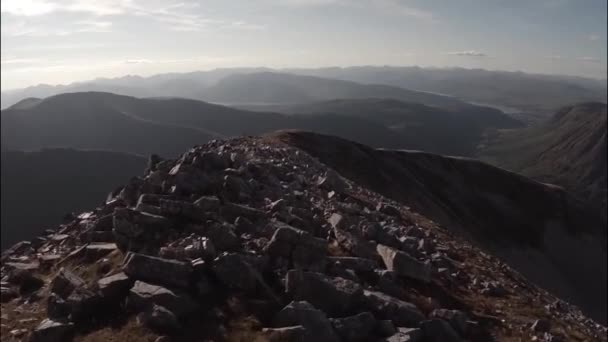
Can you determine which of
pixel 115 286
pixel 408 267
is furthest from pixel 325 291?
pixel 115 286

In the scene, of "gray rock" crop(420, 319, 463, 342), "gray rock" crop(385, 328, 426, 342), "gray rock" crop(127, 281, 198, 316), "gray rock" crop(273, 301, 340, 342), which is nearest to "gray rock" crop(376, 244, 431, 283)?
"gray rock" crop(420, 319, 463, 342)

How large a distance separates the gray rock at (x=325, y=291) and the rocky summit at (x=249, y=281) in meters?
0.04

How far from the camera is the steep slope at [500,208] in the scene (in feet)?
242

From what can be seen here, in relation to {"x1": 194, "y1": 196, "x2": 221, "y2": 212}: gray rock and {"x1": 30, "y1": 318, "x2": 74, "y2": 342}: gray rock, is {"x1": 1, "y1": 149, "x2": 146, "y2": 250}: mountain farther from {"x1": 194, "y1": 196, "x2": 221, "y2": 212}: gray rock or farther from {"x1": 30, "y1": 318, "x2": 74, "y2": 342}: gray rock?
{"x1": 30, "y1": 318, "x2": 74, "y2": 342}: gray rock

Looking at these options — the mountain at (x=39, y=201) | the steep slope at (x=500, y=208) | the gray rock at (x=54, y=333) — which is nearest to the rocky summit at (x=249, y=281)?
the gray rock at (x=54, y=333)

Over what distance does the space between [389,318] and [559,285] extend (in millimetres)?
73205

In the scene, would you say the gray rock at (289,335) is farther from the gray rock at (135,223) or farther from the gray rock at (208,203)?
the gray rock at (208,203)

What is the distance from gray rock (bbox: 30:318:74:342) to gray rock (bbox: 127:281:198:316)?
219cm

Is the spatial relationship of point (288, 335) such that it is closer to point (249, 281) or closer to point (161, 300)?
point (249, 281)

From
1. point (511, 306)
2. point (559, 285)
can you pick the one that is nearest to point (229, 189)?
point (511, 306)

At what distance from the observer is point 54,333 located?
1680 cm

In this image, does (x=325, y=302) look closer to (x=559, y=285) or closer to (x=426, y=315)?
(x=426, y=315)

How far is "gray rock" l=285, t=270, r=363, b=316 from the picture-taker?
1725cm

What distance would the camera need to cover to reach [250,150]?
150 feet
